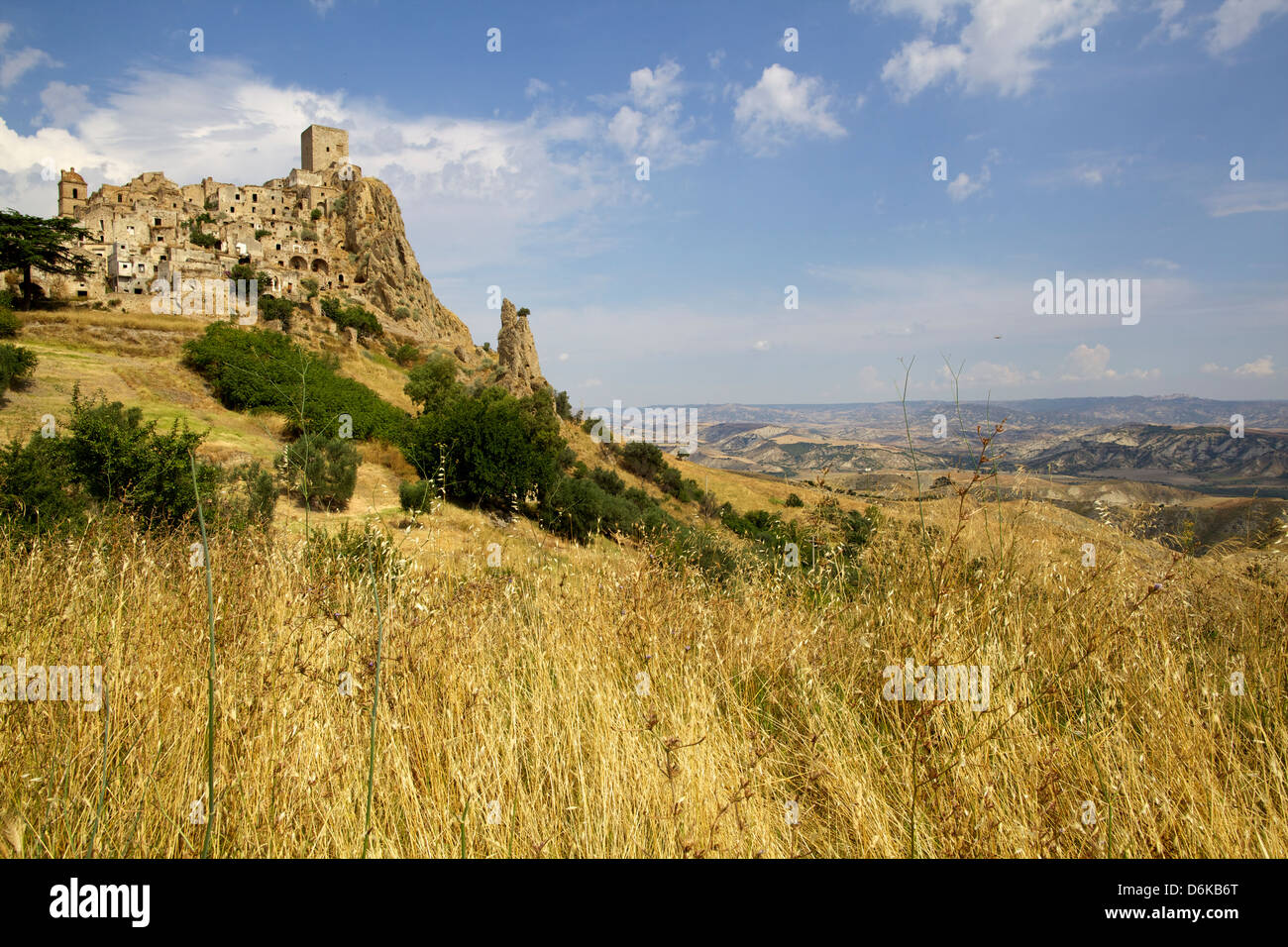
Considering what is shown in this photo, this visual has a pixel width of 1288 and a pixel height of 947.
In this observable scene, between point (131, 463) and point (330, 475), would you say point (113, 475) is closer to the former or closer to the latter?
point (131, 463)

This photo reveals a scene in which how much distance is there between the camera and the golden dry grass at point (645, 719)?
1728 mm

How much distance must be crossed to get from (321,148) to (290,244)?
62.2 ft

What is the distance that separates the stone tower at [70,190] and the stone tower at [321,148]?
18286 mm

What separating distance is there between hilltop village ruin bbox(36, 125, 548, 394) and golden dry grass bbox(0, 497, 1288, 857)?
37.5 metres

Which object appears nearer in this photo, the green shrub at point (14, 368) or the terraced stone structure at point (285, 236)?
the green shrub at point (14, 368)

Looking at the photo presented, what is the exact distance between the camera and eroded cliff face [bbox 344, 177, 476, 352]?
50.6 m

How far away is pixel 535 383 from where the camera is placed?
139 ft

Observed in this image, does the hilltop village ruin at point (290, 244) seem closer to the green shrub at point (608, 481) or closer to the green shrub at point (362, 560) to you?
the green shrub at point (608, 481)

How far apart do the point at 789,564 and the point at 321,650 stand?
129 inches

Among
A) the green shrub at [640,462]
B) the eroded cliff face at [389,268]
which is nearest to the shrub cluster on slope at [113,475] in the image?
the green shrub at [640,462]

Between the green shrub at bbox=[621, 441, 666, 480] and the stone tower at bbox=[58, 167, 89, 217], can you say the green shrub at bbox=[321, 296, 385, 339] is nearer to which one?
the green shrub at bbox=[621, 441, 666, 480]

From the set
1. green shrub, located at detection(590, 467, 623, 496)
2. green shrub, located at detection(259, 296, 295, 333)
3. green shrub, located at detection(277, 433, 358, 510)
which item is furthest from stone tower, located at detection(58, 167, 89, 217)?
green shrub, located at detection(277, 433, 358, 510)

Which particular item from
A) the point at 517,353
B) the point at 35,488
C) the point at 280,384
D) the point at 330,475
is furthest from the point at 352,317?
the point at 35,488
